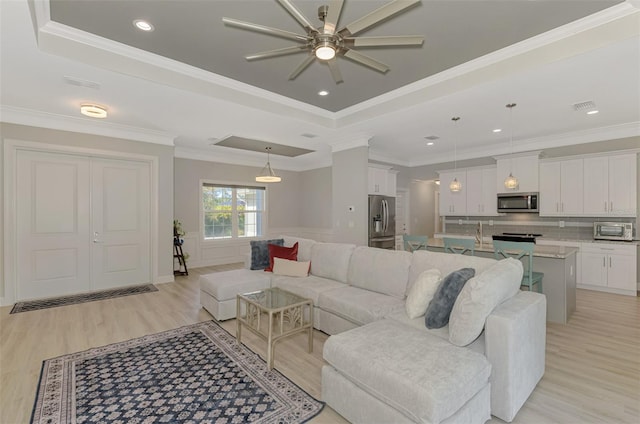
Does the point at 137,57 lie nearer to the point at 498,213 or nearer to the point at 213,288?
the point at 213,288

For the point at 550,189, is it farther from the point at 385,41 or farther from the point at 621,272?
the point at 385,41

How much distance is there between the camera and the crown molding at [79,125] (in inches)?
172

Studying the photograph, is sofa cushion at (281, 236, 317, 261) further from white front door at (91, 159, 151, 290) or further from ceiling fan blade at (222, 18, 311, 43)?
white front door at (91, 159, 151, 290)

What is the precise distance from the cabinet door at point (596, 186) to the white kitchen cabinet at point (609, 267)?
68 cm

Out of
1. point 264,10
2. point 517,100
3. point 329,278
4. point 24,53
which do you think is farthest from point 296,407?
point 517,100

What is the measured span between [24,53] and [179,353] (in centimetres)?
332

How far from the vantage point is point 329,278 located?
3.94 metres

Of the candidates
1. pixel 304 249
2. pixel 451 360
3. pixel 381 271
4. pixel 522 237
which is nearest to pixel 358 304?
pixel 381 271

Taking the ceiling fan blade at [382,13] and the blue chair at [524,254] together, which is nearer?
the ceiling fan blade at [382,13]

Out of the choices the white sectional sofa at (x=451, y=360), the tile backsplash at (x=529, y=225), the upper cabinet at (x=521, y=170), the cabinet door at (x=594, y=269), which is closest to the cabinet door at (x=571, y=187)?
the tile backsplash at (x=529, y=225)

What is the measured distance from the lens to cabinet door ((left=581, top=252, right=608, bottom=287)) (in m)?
5.08

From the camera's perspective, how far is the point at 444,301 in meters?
2.26

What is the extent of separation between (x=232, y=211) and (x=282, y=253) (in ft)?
13.7

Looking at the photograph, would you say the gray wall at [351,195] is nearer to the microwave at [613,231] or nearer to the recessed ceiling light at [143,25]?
the recessed ceiling light at [143,25]
